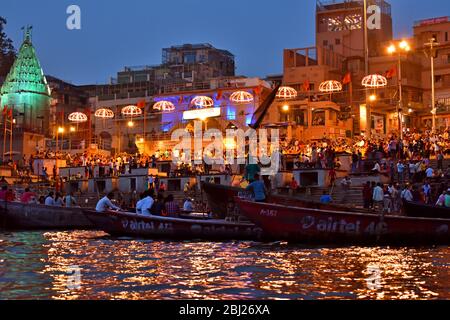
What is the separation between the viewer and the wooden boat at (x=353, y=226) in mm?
16359

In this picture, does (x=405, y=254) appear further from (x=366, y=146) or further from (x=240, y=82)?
(x=240, y=82)

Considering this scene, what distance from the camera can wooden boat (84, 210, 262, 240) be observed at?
1808 cm

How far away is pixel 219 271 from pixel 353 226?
17.1 ft

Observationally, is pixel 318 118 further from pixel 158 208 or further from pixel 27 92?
pixel 158 208

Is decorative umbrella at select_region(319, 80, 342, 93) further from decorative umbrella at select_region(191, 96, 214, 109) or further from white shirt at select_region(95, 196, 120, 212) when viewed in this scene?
white shirt at select_region(95, 196, 120, 212)

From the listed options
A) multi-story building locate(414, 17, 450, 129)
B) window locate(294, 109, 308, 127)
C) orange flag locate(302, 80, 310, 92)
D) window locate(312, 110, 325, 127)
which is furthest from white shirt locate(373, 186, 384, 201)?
orange flag locate(302, 80, 310, 92)

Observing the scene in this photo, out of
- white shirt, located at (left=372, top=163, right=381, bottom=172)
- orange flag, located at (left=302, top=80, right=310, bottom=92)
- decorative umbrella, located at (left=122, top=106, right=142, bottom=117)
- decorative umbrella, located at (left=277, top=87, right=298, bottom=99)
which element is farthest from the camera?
orange flag, located at (left=302, top=80, right=310, bottom=92)

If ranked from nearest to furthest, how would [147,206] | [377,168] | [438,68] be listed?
[147,206]
[377,168]
[438,68]

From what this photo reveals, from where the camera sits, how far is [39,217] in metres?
24.9

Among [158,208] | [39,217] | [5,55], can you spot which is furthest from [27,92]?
[158,208]

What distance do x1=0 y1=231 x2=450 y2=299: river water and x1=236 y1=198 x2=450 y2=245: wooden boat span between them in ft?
1.61

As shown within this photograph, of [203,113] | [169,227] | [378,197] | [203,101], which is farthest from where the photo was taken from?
[203,113]

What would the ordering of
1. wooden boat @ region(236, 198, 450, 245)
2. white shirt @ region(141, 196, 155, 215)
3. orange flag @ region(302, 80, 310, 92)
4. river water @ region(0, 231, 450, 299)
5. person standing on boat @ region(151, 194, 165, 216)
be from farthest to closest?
orange flag @ region(302, 80, 310, 92) < person standing on boat @ region(151, 194, 165, 216) < white shirt @ region(141, 196, 155, 215) < wooden boat @ region(236, 198, 450, 245) < river water @ region(0, 231, 450, 299)

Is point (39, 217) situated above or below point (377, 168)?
below
